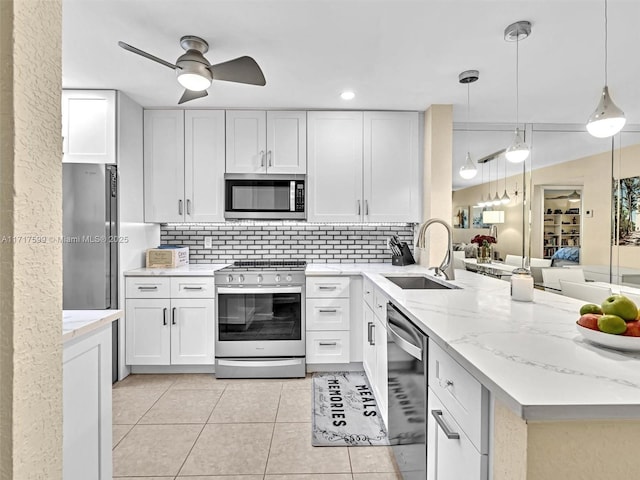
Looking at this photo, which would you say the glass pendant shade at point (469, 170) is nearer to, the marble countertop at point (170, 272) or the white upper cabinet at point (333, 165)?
the white upper cabinet at point (333, 165)

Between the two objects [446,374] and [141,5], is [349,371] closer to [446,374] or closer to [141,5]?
[446,374]

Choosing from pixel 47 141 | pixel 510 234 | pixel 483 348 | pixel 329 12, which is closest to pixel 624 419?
pixel 483 348

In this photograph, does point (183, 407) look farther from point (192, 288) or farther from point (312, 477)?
point (312, 477)

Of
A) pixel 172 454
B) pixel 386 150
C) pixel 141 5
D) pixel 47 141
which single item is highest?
pixel 141 5

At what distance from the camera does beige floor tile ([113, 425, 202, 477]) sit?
1.94 meters

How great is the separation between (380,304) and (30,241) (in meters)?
1.96

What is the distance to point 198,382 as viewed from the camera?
10.1ft

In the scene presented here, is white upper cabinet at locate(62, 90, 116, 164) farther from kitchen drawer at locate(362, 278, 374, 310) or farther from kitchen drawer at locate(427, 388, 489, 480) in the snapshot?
kitchen drawer at locate(427, 388, 489, 480)

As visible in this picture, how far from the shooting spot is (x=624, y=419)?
751mm

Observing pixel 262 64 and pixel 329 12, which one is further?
pixel 262 64

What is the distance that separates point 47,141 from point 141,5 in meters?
1.61

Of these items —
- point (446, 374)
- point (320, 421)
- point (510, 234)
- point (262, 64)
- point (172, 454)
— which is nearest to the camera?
point (446, 374)

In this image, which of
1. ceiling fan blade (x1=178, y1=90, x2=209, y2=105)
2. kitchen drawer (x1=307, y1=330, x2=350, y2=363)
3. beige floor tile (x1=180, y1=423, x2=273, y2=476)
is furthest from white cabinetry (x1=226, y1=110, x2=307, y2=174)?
beige floor tile (x1=180, y1=423, x2=273, y2=476)

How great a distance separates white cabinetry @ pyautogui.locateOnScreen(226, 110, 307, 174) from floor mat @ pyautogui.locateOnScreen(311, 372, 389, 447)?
1.97 m
